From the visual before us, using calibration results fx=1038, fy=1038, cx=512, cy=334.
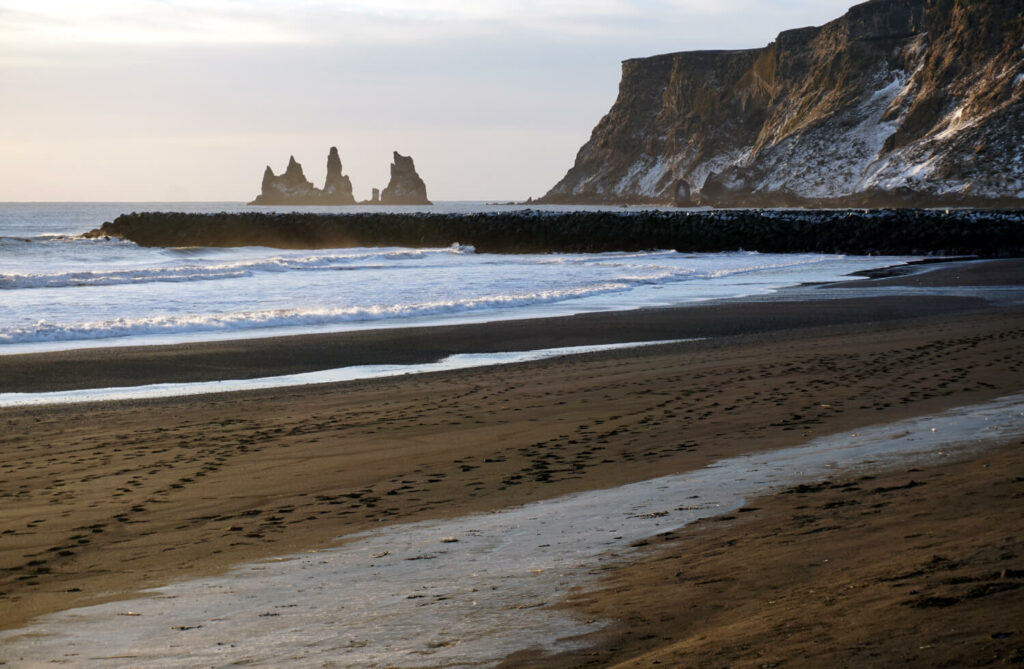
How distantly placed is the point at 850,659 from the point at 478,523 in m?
2.67

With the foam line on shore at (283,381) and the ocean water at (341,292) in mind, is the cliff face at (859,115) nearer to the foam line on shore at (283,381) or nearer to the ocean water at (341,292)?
the ocean water at (341,292)


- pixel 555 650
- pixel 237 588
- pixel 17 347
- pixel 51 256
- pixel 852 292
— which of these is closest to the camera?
pixel 555 650

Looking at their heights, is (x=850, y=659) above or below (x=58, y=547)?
above

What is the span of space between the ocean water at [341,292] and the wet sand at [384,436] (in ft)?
10.1

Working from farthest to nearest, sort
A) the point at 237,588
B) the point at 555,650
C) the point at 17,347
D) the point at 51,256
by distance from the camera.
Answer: the point at 51,256, the point at 17,347, the point at 237,588, the point at 555,650

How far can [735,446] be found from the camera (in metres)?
6.82

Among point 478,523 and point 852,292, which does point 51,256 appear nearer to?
point 852,292

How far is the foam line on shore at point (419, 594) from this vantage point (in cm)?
345

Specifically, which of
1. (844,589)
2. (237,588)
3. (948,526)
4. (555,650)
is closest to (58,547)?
(237,588)

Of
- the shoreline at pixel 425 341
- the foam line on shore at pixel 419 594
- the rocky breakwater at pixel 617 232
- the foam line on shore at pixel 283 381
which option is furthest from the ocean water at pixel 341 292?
the foam line on shore at pixel 419 594

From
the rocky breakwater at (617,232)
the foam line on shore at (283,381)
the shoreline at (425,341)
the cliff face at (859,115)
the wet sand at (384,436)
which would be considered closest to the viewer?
the wet sand at (384,436)

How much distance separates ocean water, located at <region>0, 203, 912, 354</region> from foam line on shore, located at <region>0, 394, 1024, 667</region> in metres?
11.4

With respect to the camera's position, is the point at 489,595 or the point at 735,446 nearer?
the point at 489,595

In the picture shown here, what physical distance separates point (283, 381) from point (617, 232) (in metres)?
41.4
